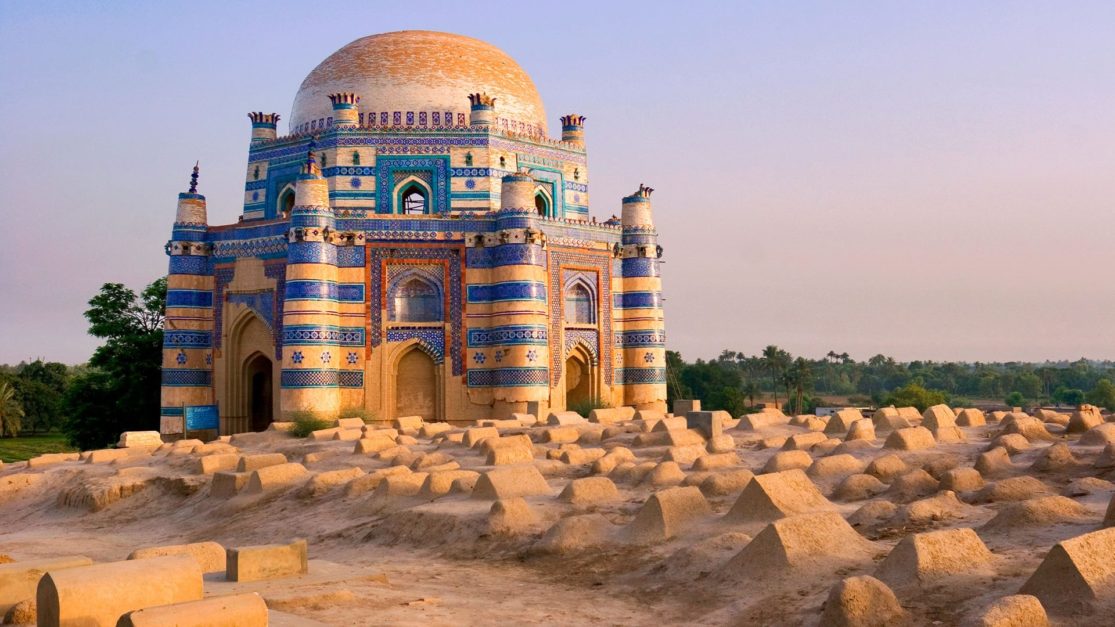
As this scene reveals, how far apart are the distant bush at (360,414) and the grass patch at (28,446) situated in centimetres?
2028

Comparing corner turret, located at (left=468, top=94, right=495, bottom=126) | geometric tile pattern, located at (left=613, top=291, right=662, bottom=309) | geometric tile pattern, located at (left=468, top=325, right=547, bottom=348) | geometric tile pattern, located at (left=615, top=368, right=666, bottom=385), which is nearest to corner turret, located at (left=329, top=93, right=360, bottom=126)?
corner turret, located at (left=468, top=94, right=495, bottom=126)

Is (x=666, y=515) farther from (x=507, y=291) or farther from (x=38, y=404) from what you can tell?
(x=38, y=404)

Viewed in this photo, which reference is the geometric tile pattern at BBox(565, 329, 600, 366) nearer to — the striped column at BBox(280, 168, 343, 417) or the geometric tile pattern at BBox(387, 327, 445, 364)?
the geometric tile pattern at BBox(387, 327, 445, 364)

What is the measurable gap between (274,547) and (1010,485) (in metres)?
6.50

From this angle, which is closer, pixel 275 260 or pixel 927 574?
pixel 927 574

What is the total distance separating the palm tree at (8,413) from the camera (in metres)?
53.3

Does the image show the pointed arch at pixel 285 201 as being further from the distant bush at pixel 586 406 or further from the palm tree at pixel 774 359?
the palm tree at pixel 774 359

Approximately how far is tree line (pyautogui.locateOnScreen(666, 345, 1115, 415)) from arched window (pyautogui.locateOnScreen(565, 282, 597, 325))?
11.2m

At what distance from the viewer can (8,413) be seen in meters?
53.8

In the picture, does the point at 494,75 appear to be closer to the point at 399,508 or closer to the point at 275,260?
the point at 275,260

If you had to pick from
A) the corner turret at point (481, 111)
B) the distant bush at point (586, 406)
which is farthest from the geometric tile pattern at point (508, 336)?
the corner turret at point (481, 111)

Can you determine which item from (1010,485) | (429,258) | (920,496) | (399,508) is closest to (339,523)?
(399,508)

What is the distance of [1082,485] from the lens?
10102 mm

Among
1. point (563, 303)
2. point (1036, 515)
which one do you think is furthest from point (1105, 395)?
point (1036, 515)
